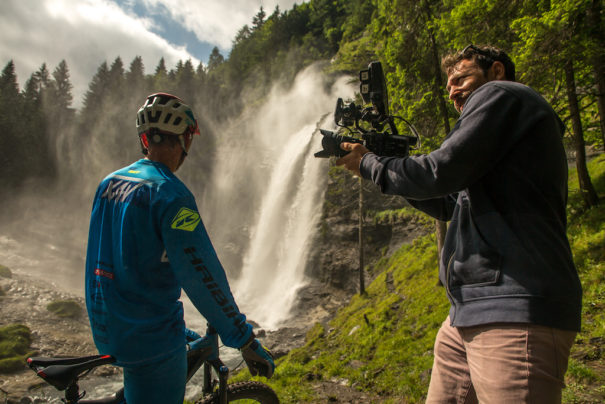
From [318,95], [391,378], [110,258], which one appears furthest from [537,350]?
[318,95]

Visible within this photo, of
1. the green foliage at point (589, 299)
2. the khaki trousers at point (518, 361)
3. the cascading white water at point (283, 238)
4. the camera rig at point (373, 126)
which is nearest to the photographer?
the khaki trousers at point (518, 361)

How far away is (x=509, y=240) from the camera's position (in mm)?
1382

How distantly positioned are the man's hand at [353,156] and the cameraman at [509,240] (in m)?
0.30

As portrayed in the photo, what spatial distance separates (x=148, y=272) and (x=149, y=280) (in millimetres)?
49

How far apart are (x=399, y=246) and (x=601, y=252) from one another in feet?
39.7

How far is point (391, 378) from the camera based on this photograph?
5719 millimetres

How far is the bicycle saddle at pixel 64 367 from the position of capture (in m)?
1.94

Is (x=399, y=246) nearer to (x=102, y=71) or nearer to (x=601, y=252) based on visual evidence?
(x=601, y=252)

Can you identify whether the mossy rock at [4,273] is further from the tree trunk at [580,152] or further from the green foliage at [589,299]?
the tree trunk at [580,152]

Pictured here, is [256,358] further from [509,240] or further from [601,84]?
[601,84]

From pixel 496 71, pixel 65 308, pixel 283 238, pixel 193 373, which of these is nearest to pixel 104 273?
pixel 193 373

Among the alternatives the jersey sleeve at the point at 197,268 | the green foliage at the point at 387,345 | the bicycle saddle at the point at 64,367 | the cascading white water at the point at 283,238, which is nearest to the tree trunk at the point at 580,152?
the green foliage at the point at 387,345

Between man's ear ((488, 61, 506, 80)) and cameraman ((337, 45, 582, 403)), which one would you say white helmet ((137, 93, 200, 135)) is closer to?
cameraman ((337, 45, 582, 403))

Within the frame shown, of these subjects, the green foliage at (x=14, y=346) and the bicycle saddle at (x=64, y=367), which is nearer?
the bicycle saddle at (x=64, y=367)
